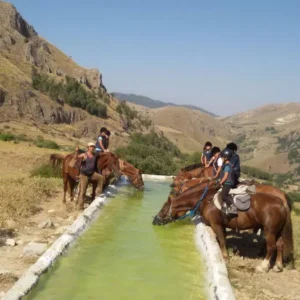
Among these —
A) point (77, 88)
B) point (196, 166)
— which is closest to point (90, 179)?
point (196, 166)

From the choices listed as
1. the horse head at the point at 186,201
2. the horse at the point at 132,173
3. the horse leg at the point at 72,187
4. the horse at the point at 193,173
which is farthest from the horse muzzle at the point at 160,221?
the horse at the point at 132,173

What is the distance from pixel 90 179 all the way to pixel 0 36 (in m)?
78.3

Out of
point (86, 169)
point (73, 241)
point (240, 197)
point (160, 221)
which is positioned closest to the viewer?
point (73, 241)

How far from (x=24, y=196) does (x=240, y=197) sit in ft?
25.6

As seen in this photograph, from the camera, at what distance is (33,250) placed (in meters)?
8.78

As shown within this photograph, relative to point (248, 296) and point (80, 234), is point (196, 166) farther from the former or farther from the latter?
point (248, 296)

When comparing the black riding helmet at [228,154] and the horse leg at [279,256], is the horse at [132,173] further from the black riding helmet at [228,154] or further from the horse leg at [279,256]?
the horse leg at [279,256]

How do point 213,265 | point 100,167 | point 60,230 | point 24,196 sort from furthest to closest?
point 100,167, point 24,196, point 60,230, point 213,265

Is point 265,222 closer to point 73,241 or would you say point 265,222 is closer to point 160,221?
point 160,221

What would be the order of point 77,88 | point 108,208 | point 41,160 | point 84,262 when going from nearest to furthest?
point 84,262 < point 108,208 < point 41,160 < point 77,88

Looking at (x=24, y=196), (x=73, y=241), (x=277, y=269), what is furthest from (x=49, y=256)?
(x=24, y=196)

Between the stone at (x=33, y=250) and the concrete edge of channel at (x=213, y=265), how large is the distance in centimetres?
351

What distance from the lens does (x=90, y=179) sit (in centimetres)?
1380

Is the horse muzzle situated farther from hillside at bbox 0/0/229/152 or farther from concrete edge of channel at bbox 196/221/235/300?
hillside at bbox 0/0/229/152
